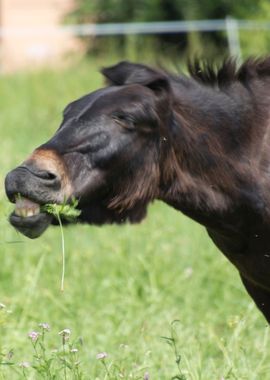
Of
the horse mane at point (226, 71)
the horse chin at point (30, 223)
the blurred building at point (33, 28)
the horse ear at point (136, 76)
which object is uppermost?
the horse ear at point (136, 76)

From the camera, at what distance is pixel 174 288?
746cm

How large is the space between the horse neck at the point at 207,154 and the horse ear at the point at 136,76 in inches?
4.8

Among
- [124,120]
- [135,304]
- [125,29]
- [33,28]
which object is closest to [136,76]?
[124,120]

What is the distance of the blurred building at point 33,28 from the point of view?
23250 mm

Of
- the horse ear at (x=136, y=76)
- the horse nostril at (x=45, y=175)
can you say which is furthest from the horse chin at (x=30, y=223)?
the horse ear at (x=136, y=76)

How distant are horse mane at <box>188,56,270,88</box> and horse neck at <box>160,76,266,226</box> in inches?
3.0

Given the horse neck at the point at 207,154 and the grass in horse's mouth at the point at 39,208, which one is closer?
the grass in horse's mouth at the point at 39,208

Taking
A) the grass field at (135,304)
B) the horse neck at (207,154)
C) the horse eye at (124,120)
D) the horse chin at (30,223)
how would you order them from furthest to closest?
the grass field at (135,304) < the horse neck at (207,154) < the horse eye at (124,120) < the horse chin at (30,223)

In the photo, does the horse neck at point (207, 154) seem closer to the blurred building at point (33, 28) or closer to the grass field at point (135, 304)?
the grass field at point (135, 304)

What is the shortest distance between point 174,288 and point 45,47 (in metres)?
16.9

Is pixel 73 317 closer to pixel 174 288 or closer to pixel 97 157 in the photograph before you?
pixel 174 288

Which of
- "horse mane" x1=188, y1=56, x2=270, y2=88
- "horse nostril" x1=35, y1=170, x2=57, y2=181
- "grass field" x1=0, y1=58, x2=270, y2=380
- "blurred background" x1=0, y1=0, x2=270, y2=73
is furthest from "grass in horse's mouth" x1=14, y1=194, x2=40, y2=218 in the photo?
"blurred background" x1=0, y1=0, x2=270, y2=73

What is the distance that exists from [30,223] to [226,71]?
1291 mm

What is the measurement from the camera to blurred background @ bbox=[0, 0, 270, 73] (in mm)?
16062
